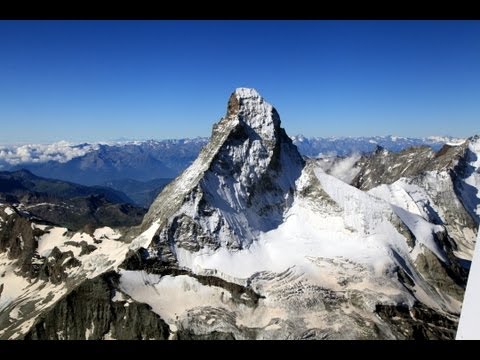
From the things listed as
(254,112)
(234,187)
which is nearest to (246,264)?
(234,187)

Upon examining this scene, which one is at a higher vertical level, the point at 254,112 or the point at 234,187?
the point at 254,112

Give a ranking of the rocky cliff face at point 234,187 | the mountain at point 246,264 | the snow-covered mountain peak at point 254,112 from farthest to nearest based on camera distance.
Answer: the snow-covered mountain peak at point 254,112 → the rocky cliff face at point 234,187 → the mountain at point 246,264

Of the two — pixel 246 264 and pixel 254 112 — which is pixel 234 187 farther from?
pixel 254 112

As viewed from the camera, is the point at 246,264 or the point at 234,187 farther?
the point at 234,187

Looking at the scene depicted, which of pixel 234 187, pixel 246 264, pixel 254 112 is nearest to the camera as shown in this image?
pixel 246 264

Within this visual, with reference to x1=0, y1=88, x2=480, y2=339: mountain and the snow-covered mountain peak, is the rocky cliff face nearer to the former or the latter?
the snow-covered mountain peak

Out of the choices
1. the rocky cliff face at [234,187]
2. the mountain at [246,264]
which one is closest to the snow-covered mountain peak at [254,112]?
the rocky cliff face at [234,187]

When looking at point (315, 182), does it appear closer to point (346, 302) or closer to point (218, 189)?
point (218, 189)

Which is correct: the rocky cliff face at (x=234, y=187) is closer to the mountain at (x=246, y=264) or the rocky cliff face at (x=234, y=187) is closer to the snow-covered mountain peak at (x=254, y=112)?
the snow-covered mountain peak at (x=254, y=112)
